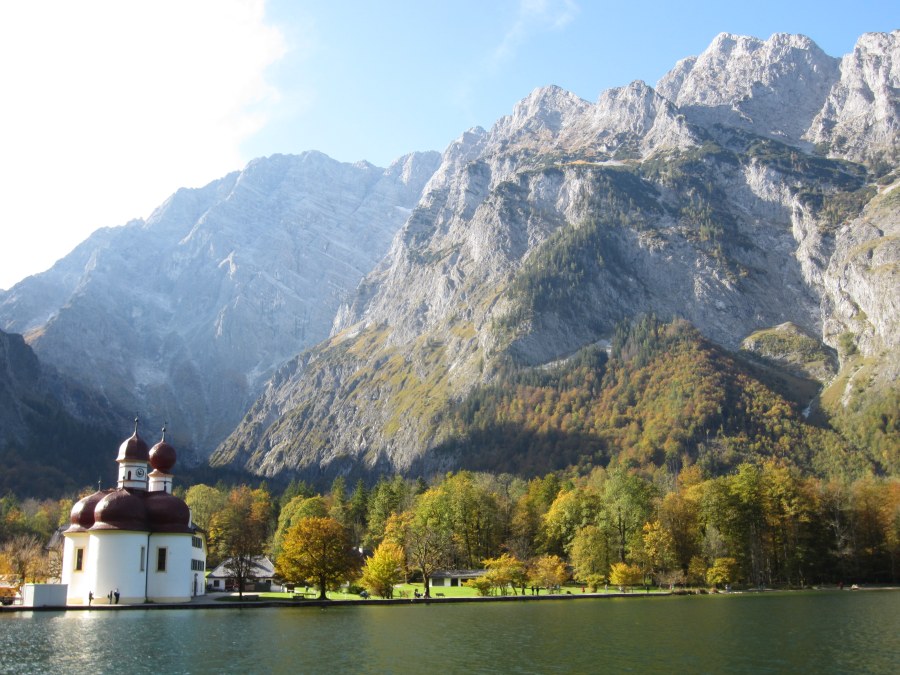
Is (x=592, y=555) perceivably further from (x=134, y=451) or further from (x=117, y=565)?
(x=134, y=451)

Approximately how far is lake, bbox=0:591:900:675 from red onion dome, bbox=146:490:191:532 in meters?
14.5

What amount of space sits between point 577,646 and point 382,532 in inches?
3305

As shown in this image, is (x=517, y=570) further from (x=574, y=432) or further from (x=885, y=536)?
(x=574, y=432)

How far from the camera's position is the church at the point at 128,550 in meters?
85.2

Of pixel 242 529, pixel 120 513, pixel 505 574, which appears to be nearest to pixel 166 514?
pixel 120 513

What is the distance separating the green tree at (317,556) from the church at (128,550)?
11.5 meters

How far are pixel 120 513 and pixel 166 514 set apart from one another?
16.4 feet

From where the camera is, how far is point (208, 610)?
79.9 m

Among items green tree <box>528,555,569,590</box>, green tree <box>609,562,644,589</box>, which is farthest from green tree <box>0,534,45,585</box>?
green tree <box>609,562,644,589</box>

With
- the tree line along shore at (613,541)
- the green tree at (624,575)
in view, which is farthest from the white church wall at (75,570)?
the green tree at (624,575)

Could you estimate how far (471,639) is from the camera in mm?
50781

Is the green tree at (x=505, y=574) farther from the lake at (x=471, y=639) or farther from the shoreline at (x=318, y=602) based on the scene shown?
the lake at (x=471, y=639)

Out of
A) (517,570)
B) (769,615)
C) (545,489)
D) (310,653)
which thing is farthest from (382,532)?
(310,653)

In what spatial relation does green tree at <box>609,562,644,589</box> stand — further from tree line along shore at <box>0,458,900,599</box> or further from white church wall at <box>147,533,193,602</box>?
white church wall at <box>147,533,193,602</box>
